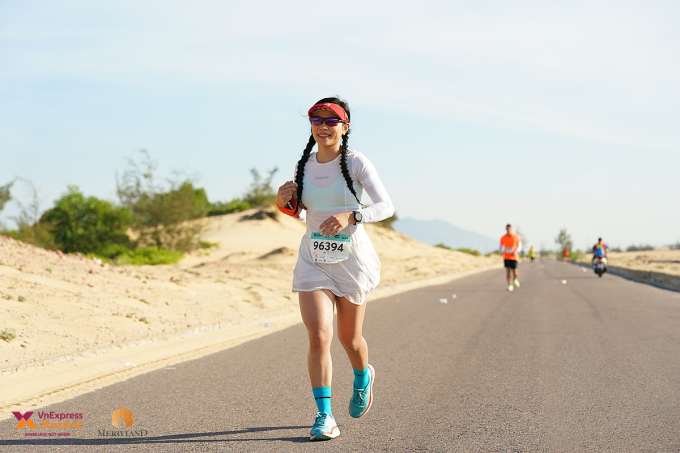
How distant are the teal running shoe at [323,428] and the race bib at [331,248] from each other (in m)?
1.08

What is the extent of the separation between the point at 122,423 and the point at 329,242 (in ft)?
7.42

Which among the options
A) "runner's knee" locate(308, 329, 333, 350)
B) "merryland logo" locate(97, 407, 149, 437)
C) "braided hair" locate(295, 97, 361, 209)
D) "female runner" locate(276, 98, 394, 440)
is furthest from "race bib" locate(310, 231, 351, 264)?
"merryland logo" locate(97, 407, 149, 437)

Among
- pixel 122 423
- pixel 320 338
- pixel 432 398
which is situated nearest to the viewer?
pixel 320 338

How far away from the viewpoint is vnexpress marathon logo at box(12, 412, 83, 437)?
4809 millimetres

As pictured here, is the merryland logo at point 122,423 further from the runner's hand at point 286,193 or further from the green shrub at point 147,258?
the green shrub at point 147,258

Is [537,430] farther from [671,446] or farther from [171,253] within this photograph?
[171,253]

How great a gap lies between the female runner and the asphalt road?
629 millimetres

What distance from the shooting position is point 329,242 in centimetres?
443

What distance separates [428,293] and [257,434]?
1560 centimetres

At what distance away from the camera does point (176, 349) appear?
29.5ft

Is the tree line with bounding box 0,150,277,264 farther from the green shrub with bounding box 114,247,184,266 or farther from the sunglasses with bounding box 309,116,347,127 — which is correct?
the sunglasses with bounding box 309,116,347,127

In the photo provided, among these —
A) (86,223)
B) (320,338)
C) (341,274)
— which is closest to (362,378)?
(320,338)

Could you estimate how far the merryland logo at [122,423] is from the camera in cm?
475

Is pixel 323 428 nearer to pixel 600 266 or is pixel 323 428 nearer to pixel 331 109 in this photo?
pixel 331 109
